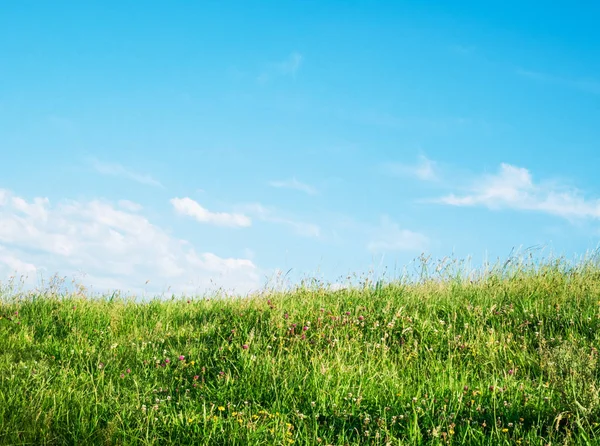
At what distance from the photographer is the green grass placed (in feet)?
14.7

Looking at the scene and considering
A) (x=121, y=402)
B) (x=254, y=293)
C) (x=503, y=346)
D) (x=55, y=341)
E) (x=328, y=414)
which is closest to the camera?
(x=328, y=414)

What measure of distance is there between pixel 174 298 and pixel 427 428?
625 cm

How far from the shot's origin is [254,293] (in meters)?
9.59

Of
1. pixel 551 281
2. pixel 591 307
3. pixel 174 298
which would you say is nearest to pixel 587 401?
pixel 591 307

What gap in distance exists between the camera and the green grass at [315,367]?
14.7 ft

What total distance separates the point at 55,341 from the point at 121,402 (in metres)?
2.49

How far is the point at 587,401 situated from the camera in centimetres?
444

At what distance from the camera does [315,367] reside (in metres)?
5.56

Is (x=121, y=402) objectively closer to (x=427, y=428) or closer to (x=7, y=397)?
(x=7, y=397)

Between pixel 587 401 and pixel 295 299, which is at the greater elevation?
pixel 295 299

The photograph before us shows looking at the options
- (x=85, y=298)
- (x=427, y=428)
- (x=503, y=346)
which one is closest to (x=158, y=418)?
(x=427, y=428)

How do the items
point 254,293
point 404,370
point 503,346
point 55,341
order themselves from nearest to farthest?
1. point 404,370
2. point 503,346
3. point 55,341
4. point 254,293

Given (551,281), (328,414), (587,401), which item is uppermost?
(551,281)

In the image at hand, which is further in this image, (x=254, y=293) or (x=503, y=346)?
(x=254, y=293)
